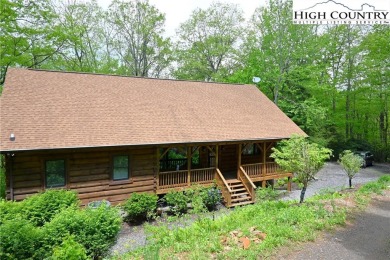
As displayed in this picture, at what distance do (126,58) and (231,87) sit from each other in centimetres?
1826

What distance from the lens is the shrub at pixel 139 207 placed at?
35.9ft

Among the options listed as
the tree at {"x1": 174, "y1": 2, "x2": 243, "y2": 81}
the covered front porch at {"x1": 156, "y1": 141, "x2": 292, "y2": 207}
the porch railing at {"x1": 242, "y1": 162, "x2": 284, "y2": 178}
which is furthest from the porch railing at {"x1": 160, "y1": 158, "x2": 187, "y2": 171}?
the tree at {"x1": 174, "y1": 2, "x2": 243, "y2": 81}

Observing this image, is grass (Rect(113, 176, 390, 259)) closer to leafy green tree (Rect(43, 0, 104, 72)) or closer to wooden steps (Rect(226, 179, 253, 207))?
wooden steps (Rect(226, 179, 253, 207))

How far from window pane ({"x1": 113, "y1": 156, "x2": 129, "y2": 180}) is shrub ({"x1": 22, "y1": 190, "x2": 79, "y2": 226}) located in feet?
9.28

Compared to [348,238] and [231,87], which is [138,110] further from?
[348,238]

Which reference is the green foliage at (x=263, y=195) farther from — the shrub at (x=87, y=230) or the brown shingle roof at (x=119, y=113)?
the shrub at (x=87, y=230)

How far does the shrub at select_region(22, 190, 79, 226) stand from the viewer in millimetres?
8539

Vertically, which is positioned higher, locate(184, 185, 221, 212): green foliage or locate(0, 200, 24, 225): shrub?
locate(0, 200, 24, 225): shrub

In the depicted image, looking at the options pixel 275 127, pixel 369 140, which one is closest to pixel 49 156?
pixel 275 127

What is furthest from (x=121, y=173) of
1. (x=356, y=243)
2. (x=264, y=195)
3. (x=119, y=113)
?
(x=356, y=243)

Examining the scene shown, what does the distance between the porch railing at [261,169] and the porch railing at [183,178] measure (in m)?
2.54

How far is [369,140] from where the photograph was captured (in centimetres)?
3003

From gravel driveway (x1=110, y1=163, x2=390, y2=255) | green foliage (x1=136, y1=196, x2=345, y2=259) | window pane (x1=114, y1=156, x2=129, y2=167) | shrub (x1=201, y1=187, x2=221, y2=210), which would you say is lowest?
gravel driveway (x1=110, y1=163, x2=390, y2=255)

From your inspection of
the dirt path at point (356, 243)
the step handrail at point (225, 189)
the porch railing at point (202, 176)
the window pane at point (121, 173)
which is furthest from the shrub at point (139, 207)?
the dirt path at point (356, 243)
